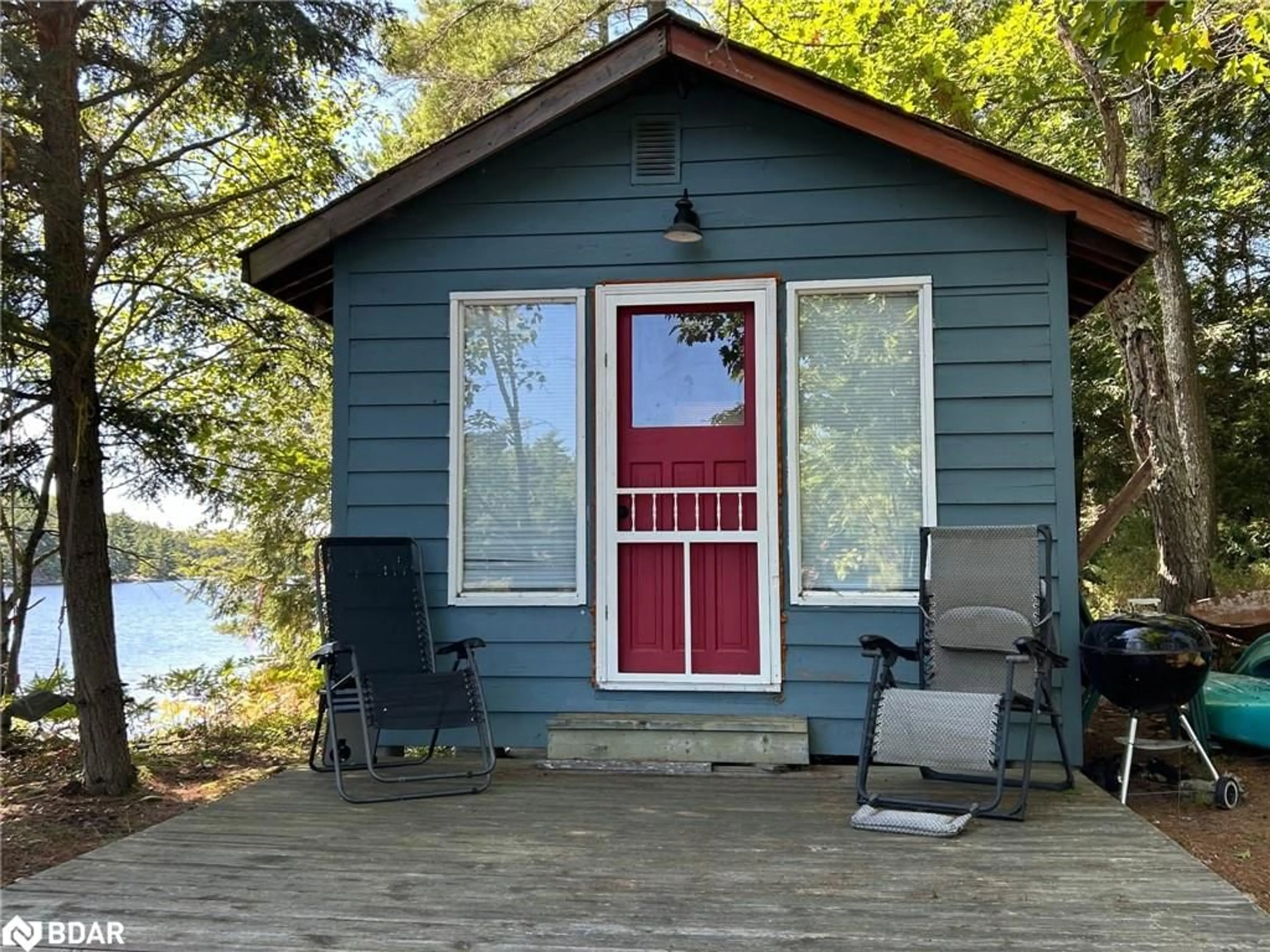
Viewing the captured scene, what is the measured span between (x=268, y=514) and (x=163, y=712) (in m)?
A: 1.90

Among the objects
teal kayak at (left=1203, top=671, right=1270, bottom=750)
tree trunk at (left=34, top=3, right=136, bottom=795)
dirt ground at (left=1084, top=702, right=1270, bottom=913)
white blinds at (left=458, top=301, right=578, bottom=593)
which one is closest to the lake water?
tree trunk at (left=34, top=3, right=136, bottom=795)

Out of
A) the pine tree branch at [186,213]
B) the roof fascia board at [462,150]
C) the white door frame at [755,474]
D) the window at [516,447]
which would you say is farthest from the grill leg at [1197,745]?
the pine tree branch at [186,213]

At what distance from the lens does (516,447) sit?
430 cm

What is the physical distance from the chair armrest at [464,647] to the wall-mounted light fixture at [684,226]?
1.94 meters

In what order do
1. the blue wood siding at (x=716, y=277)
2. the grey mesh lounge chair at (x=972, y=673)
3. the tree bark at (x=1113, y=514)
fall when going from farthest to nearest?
the tree bark at (x=1113, y=514) < the blue wood siding at (x=716, y=277) < the grey mesh lounge chair at (x=972, y=673)

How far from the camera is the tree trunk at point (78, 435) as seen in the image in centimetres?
465

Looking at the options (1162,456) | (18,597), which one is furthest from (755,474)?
(18,597)

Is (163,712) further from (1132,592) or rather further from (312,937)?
(1132,592)

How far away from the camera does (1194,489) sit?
281 inches

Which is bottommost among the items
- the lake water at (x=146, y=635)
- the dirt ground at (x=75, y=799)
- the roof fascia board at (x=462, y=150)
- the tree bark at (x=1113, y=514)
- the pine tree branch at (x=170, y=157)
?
the dirt ground at (x=75, y=799)

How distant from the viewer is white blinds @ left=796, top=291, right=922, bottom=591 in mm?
4055

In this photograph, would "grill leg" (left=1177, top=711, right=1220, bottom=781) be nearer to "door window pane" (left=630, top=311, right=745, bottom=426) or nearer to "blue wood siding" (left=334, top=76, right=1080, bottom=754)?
"blue wood siding" (left=334, top=76, right=1080, bottom=754)

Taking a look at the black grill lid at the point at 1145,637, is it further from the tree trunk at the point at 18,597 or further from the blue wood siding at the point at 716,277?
the tree trunk at the point at 18,597

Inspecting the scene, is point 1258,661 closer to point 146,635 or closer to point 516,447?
point 516,447
